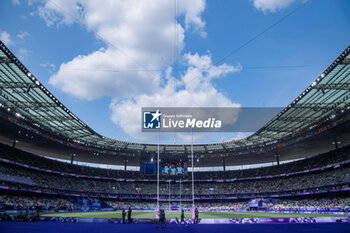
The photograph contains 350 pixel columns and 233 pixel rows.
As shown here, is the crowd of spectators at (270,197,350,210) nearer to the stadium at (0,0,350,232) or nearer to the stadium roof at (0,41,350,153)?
the stadium at (0,0,350,232)

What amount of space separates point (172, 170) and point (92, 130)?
3044 cm

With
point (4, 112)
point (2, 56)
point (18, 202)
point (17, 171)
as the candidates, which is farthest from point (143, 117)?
point (17, 171)

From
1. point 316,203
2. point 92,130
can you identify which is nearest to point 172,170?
point 92,130

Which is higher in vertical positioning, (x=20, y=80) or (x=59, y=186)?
(x=20, y=80)

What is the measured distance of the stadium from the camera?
28266mm

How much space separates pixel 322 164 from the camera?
185 ft

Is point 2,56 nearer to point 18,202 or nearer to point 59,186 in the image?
point 18,202

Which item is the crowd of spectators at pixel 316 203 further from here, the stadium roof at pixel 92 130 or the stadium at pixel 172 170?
the stadium roof at pixel 92 130

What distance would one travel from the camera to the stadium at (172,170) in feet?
92.7

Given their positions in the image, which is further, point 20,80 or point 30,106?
point 30,106

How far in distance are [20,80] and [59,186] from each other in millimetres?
38281

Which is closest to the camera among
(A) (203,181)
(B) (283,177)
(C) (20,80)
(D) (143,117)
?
(D) (143,117)

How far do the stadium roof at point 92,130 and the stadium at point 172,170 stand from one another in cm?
15

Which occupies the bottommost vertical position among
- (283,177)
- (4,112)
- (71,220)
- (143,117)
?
(71,220)
